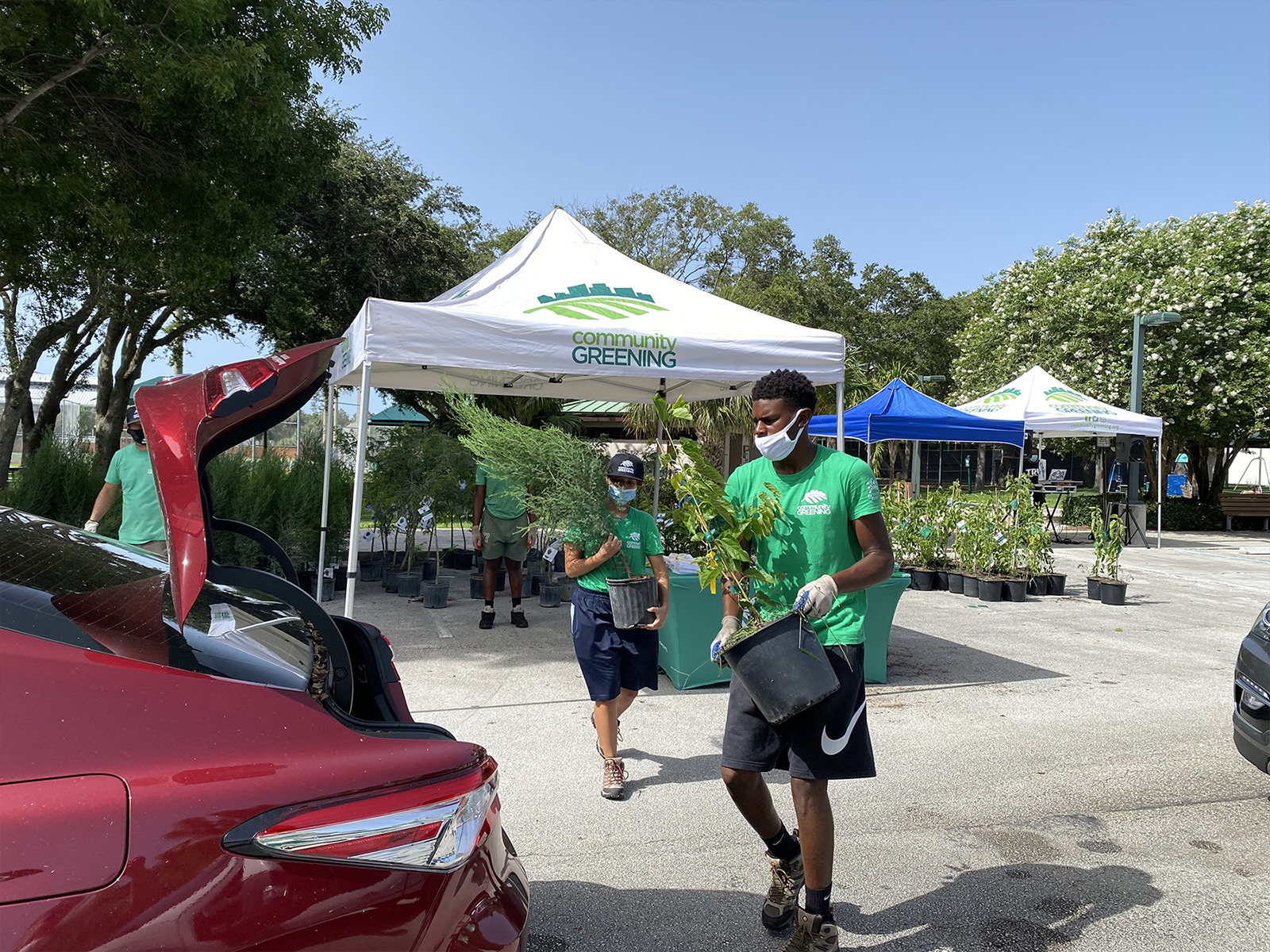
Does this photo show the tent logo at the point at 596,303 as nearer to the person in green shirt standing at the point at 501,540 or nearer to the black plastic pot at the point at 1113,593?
the person in green shirt standing at the point at 501,540

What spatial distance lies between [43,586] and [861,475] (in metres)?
2.30

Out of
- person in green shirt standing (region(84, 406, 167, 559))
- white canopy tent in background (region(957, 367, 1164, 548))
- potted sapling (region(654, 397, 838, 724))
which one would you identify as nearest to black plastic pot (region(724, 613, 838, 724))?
potted sapling (region(654, 397, 838, 724))

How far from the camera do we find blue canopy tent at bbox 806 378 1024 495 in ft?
40.4

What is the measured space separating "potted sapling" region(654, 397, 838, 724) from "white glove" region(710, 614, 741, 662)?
1.1 inches

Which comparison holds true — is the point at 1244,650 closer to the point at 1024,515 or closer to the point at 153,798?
the point at 153,798

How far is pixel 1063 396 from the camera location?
16.3 m

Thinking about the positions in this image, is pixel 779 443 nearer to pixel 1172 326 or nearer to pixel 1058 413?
pixel 1058 413

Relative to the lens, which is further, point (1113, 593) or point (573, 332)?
point (1113, 593)

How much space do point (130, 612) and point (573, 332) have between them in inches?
185

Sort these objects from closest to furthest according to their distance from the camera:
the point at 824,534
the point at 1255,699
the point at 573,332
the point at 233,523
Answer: the point at 233,523 < the point at 824,534 < the point at 1255,699 < the point at 573,332

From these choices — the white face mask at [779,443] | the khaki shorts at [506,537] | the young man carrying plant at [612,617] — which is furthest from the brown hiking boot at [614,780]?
the khaki shorts at [506,537]

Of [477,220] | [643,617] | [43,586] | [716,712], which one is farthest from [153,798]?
[477,220]

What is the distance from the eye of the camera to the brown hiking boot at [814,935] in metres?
2.74

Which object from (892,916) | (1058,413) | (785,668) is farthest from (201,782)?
(1058,413)
